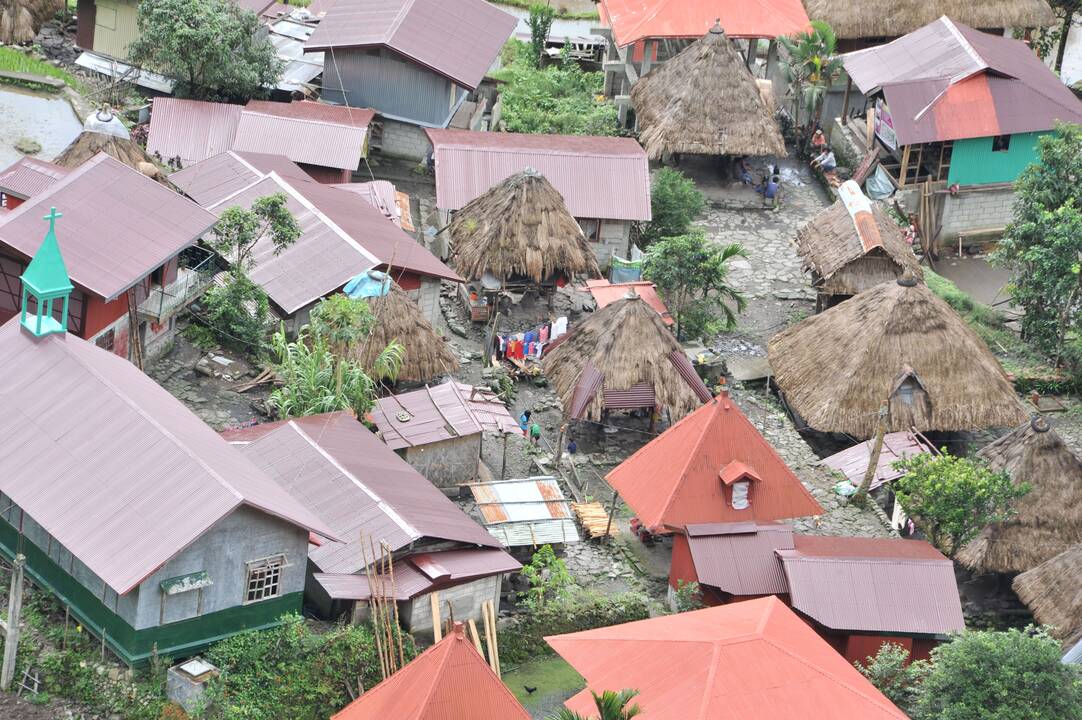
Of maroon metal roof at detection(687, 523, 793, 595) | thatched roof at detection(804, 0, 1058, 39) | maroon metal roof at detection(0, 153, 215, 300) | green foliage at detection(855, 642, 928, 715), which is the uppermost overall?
thatched roof at detection(804, 0, 1058, 39)

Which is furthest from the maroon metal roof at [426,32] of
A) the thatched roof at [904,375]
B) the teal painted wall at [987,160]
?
the thatched roof at [904,375]

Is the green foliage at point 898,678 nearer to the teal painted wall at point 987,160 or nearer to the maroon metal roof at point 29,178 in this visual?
the maroon metal roof at point 29,178

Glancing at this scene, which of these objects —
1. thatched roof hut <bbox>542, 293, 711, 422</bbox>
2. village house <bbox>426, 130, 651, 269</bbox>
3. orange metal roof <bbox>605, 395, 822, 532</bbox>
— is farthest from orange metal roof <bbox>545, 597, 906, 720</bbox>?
village house <bbox>426, 130, 651, 269</bbox>

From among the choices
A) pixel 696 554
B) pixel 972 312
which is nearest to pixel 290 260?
pixel 696 554

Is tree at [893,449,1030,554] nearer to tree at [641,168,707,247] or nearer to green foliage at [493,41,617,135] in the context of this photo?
tree at [641,168,707,247]

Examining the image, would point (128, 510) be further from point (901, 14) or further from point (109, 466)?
point (901, 14)

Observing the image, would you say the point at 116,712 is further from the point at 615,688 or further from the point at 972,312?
the point at 972,312

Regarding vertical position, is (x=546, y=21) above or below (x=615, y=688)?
above
